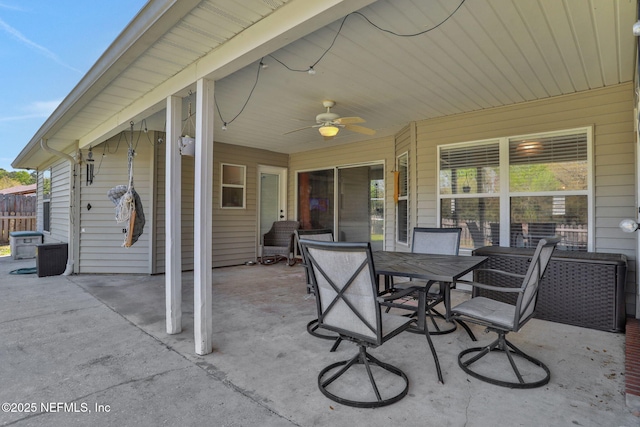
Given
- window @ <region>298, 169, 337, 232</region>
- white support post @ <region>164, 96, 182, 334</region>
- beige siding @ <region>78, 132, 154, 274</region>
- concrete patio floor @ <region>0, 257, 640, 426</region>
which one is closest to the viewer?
concrete patio floor @ <region>0, 257, 640, 426</region>

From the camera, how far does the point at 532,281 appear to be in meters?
2.18

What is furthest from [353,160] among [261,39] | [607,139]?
[261,39]

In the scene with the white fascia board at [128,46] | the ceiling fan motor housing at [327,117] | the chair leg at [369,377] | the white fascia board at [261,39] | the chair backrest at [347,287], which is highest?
the white fascia board at [128,46]

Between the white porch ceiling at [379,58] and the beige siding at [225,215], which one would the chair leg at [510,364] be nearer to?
the white porch ceiling at [379,58]

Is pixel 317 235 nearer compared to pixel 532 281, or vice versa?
pixel 532 281

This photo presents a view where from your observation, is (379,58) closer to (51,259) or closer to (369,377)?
(369,377)

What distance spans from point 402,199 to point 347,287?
3.89m

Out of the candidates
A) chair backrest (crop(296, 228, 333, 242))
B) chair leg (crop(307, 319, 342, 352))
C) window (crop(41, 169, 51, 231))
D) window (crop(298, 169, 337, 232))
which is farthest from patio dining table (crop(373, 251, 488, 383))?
window (crop(41, 169, 51, 231))

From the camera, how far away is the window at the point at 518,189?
3826 millimetres

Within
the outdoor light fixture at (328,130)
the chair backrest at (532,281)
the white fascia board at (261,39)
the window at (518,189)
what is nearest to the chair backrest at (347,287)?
the chair backrest at (532,281)

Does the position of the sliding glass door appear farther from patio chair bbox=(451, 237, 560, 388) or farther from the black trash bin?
the black trash bin

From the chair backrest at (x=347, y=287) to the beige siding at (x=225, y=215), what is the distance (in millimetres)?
4577

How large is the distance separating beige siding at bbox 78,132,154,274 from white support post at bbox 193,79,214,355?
3.75 m

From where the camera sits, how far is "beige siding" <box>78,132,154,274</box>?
5.83 m
